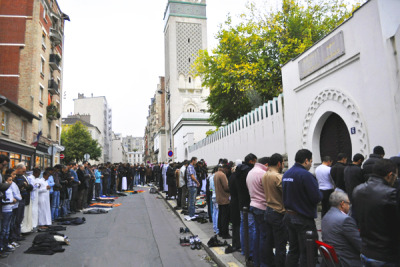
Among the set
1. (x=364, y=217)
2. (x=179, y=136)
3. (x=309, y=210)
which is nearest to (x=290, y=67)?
(x=309, y=210)

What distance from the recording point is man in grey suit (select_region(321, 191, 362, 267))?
344cm

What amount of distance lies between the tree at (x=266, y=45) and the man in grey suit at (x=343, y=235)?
583 inches

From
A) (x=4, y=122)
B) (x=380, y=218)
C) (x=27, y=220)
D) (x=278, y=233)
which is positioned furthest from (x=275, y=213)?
(x=4, y=122)

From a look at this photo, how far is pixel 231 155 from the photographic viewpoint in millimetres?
17891

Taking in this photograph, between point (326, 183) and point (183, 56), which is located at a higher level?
point (183, 56)

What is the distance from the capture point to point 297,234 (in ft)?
13.4

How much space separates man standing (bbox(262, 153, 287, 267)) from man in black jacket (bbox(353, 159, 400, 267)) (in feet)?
5.55

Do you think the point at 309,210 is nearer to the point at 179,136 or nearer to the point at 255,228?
the point at 255,228


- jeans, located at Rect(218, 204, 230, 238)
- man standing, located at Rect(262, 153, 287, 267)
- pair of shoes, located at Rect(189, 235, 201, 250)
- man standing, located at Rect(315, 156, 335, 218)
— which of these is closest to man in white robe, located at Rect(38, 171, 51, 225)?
pair of shoes, located at Rect(189, 235, 201, 250)

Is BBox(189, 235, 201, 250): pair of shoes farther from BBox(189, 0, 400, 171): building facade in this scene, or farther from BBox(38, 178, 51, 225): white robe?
BBox(38, 178, 51, 225): white robe

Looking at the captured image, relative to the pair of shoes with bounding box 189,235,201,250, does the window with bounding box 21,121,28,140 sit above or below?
above

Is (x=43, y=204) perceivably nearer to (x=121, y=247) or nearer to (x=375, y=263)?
(x=121, y=247)

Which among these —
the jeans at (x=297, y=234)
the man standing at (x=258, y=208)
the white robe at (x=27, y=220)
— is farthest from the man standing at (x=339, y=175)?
the white robe at (x=27, y=220)

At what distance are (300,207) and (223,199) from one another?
359cm
